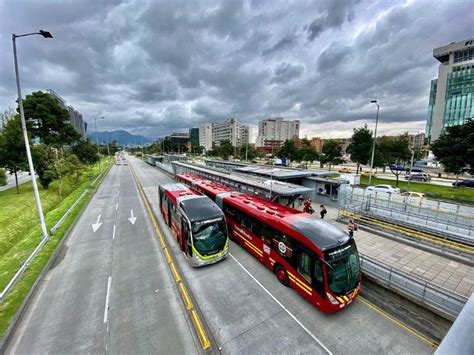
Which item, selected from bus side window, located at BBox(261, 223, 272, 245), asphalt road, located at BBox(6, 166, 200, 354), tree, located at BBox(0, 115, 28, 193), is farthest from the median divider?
tree, located at BBox(0, 115, 28, 193)

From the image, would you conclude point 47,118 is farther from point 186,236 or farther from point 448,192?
point 448,192

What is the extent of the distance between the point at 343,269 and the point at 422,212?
12626 millimetres

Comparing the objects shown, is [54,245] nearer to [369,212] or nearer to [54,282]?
[54,282]

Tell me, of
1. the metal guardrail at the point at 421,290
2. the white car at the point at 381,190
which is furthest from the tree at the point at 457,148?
the metal guardrail at the point at 421,290

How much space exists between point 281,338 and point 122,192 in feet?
94.4

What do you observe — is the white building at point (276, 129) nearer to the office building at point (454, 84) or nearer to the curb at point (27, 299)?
the office building at point (454, 84)

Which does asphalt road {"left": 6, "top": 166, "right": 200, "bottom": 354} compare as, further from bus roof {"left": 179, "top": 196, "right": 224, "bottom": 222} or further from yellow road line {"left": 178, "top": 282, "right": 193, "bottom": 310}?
bus roof {"left": 179, "top": 196, "right": 224, "bottom": 222}

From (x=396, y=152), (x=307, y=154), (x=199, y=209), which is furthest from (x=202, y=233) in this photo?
(x=307, y=154)

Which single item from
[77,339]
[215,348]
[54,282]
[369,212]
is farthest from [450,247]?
[54,282]

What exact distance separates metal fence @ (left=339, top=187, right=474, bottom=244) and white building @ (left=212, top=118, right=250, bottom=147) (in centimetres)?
14639

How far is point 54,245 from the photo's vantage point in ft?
40.6

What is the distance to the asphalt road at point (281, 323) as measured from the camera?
6270 millimetres

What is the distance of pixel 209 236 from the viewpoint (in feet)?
33.7

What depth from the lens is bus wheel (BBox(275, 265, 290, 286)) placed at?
8.95 metres
